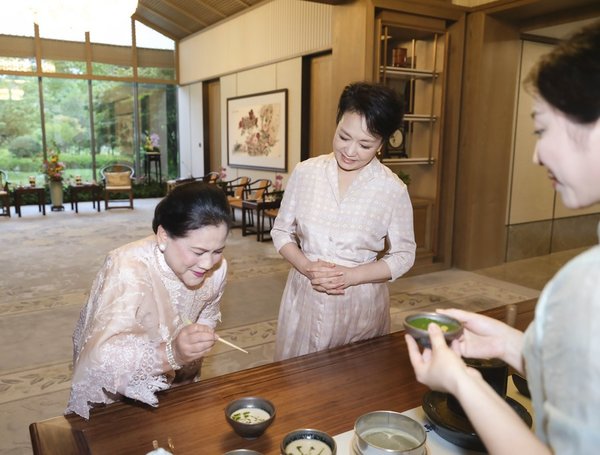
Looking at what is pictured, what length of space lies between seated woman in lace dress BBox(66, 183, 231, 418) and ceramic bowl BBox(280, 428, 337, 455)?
1.21 ft

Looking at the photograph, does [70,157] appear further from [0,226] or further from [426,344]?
[426,344]

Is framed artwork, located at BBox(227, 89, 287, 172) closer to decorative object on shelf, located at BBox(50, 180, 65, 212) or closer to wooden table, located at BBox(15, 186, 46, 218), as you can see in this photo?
decorative object on shelf, located at BBox(50, 180, 65, 212)

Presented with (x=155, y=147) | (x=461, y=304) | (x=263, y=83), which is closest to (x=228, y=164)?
(x=263, y=83)

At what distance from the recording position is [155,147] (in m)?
11.9

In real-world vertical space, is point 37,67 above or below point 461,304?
above

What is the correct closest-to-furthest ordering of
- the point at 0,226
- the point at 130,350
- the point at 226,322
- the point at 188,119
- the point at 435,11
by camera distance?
the point at 130,350
the point at 226,322
the point at 435,11
the point at 0,226
the point at 188,119

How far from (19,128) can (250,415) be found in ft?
37.4

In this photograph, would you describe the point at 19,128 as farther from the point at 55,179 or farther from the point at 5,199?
the point at 5,199

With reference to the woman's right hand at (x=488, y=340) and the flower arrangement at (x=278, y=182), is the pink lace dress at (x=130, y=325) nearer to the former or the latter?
the woman's right hand at (x=488, y=340)

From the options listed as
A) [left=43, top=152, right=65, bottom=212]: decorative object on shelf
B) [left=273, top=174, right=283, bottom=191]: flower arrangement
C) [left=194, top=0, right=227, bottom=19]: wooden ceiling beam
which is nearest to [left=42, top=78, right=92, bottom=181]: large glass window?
[left=43, top=152, right=65, bottom=212]: decorative object on shelf

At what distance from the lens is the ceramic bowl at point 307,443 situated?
1.03 m

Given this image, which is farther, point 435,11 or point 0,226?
point 0,226

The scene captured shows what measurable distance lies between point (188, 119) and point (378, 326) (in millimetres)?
10429

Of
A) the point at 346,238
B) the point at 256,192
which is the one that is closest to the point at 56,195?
the point at 256,192
